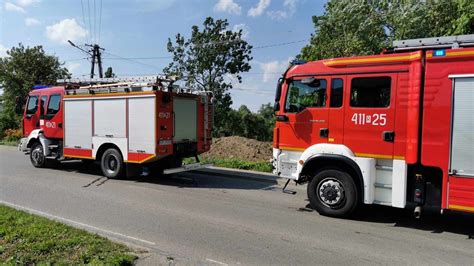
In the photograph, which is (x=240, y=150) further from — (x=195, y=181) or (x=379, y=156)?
(x=379, y=156)

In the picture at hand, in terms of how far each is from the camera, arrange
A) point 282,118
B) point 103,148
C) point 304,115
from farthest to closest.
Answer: point 103,148, point 282,118, point 304,115

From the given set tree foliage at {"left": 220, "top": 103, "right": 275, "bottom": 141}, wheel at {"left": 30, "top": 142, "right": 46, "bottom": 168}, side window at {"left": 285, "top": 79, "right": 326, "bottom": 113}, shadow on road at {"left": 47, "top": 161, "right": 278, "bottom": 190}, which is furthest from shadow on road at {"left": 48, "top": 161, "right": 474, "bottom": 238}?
tree foliage at {"left": 220, "top": 103, "right": 275, "bottom": 141}

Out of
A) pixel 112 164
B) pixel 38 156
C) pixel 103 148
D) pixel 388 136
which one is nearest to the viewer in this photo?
pixel 388 136

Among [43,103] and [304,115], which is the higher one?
[43,103]

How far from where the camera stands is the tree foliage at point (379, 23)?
12477 mm

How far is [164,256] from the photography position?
5.00 meters

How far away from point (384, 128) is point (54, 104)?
10789 mm

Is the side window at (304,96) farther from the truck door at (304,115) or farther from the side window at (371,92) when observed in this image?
the side window at (371,92)

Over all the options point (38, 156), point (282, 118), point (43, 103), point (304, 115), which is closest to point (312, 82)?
point (304, 115)

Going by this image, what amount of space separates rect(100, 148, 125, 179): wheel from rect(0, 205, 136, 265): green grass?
524 cm

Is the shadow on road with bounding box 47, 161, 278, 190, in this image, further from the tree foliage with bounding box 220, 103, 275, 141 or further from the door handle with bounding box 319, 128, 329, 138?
the tree foliage with bounding box 220, 103, 275, 141

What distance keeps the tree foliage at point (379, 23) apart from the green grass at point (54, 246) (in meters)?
11.3

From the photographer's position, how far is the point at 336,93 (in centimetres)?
734

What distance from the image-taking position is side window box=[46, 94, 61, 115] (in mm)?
13078
